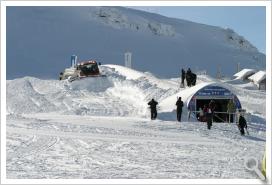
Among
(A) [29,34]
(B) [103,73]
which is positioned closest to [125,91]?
(B) [103,73]

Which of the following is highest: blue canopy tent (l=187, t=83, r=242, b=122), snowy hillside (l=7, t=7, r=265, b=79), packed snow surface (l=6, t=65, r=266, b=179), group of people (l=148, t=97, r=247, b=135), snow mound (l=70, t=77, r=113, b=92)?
snowy hillside (l=7, t=7, r=265, b=79)

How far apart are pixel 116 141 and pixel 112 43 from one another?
194 ft

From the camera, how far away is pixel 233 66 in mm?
75312

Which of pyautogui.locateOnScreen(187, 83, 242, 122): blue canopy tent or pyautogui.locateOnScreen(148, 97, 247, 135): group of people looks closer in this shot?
pyautogui.locateOnScreen(148, 97, 247, 135): group of people

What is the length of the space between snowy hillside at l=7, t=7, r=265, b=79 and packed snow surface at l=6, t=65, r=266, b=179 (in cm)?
2257

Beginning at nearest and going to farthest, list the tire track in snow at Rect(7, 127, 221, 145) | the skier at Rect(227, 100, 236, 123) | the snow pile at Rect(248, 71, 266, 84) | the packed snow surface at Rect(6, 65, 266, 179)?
the packed snow surface at Rect(6, 65, 266, 179)
the tire track in snow at Rect(7, 127, 221, 145)
the skier at Rect(227, 100, 236, 123)
the snow pile at Rect(248, 71, 266, 84)

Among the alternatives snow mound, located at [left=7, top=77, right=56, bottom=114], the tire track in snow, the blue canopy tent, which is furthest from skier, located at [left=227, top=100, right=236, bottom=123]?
snow mound, located at [left=7, top=77, right=56, bottom=114]

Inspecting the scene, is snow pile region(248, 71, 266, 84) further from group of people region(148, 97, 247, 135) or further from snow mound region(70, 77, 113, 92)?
group of people region(148, 97, 247, 135)

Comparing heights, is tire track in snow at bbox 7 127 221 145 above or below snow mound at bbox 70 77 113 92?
below

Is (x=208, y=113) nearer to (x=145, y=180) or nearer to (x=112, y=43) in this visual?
(x=145, y=180)

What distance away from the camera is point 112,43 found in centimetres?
7325

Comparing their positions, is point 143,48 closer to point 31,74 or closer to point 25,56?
point 25,56

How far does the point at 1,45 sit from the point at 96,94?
21.4 metres

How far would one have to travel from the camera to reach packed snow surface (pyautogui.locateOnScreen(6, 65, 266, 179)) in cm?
1062
